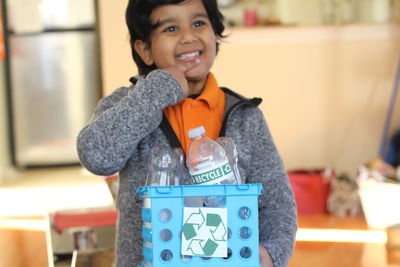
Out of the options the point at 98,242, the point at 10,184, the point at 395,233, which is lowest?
the point at 10,184

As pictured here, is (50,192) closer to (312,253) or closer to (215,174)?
(312,253)

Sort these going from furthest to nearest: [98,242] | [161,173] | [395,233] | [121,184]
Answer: [395,233], [98,242], [121,184], [161,173]

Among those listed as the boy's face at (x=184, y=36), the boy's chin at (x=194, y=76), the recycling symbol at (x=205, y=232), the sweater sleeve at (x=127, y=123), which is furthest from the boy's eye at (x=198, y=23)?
the recycling symbol at (x=205, y=232)

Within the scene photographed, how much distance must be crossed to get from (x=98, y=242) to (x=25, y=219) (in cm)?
172

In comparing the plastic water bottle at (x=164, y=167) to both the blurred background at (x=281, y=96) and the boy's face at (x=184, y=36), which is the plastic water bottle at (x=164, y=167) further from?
the blurred background at (x=281, y=96)

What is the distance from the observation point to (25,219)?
3951 millimetres

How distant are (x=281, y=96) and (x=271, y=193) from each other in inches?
120

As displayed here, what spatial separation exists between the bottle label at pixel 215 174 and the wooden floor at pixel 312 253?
1803mm

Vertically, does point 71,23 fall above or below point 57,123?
above

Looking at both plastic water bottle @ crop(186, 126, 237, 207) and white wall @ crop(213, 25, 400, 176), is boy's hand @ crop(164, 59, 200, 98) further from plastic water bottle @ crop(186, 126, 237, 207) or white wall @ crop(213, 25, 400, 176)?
white wall @ crop(213, 25, 400, 176)

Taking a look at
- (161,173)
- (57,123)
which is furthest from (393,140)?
(161,173)

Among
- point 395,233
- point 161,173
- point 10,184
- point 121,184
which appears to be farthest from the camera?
point 10,184

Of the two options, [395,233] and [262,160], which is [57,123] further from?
[262,160]

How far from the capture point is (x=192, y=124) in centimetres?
140
